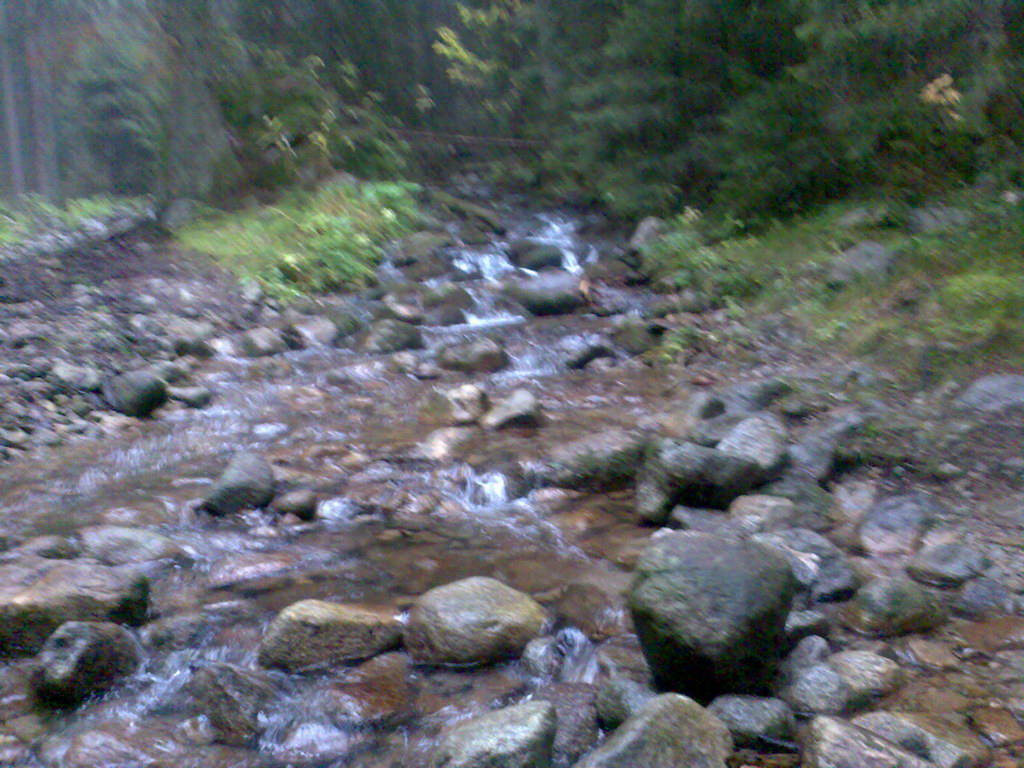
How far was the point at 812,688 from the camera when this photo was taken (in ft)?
10.8

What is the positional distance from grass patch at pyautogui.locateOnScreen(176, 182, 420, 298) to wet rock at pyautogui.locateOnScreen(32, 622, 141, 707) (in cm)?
733

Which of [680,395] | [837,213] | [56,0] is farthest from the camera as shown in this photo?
[56,0]

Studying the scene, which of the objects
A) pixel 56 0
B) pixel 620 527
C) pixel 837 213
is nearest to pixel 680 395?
pixel 620 527

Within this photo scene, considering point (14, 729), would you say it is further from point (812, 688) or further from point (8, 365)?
point (8, 365)

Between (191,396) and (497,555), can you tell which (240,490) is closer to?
(497,555)

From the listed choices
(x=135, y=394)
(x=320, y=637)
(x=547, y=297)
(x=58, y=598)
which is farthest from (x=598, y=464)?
(x=547, y=297)

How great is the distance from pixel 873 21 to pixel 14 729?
8.24 meters

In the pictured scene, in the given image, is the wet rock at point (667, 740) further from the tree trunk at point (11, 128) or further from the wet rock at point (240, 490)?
the tree trunk at point (11, 128)

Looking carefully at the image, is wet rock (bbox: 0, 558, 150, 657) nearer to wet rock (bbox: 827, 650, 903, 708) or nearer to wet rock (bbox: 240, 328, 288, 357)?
wet rock (bbox: 827, 650, 903, 708)

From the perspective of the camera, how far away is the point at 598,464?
578cm

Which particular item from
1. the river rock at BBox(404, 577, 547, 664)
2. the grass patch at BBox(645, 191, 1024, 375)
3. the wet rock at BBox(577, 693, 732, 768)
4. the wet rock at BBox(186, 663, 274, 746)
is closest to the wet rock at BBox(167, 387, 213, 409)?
the river rock at BBox(404, 577, 547, 664)

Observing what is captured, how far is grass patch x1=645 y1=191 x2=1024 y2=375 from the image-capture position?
21.7 ft

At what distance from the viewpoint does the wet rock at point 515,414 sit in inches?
271

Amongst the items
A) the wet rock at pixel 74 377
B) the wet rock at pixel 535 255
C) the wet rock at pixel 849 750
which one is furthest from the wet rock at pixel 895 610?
the wet rock at pixel 535 255
